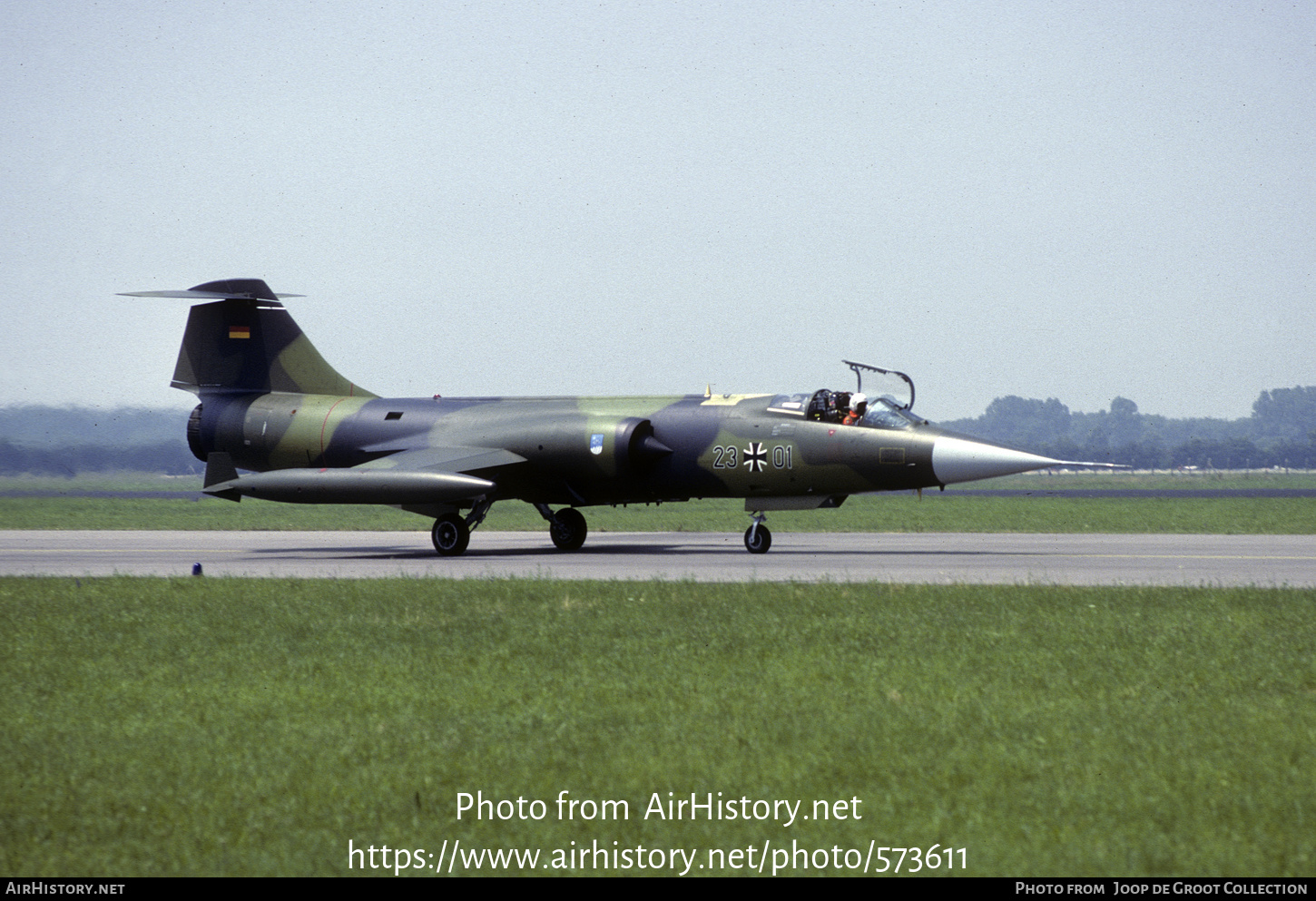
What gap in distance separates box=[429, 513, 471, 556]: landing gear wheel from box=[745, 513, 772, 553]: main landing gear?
219 inches

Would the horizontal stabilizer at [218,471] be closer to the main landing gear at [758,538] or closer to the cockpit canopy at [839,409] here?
the main landing gear at [758,538]

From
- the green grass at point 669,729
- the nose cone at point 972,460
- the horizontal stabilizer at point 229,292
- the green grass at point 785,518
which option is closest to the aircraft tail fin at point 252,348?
the horizontal stabilizer at point 229,292

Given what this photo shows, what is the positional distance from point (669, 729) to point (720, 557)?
15142 mm

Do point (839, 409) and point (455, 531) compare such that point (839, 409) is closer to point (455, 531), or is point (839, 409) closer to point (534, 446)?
point (534, 446)

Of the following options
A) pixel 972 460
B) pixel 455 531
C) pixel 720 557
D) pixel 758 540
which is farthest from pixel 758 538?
pixel 455 531

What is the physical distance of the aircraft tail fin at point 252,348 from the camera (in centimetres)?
2898

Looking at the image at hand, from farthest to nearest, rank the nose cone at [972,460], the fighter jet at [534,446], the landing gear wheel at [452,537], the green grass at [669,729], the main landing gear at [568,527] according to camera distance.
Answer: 1. the main landing gear at [568,527]
2. the landing gear wheel at [452,537]
3. the fighter jet at [534,446]
4. the nose cone at [972,460]
5. the green grass at [669,729]

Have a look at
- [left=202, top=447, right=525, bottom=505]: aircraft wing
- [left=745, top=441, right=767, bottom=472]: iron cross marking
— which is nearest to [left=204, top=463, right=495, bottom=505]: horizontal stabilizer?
[left=202, top=447, right=525, bottom=505]: aircraft wing

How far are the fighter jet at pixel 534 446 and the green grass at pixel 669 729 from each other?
30.8 ft

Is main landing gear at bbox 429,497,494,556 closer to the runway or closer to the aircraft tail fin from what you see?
the runway

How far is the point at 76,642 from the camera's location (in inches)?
469

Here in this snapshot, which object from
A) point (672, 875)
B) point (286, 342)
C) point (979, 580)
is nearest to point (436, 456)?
point (286, 342)

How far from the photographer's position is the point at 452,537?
24.5m
